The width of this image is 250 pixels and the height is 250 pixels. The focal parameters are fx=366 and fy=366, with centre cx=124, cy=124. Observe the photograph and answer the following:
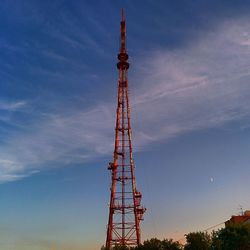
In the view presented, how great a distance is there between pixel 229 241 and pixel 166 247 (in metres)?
13.0

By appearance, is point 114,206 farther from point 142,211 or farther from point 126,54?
point 126,54

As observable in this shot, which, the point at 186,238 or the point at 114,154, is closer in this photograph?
the point at 186,238

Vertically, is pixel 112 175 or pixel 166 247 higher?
pixel 112 175

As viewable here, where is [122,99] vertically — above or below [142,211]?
above

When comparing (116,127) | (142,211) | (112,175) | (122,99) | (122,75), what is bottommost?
(142,211)

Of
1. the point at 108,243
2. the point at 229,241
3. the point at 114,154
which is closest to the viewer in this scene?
the point at 229,241

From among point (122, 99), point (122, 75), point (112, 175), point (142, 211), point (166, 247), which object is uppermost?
point (122, 75)

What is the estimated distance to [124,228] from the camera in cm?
8188

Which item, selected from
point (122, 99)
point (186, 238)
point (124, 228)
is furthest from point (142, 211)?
point (122, 99)

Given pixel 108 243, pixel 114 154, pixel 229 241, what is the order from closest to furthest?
1. pixel 229 241
2. pixel 108 243
3. pixel 114 154

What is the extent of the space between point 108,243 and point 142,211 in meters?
10.7

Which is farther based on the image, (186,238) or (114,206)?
(114,206)

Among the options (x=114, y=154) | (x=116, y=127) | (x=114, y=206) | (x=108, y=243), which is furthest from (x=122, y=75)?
(x=108, y=243)

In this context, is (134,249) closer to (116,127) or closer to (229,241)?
(229,241)
